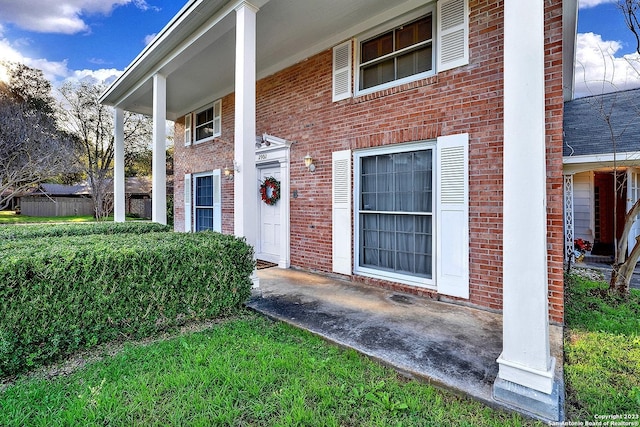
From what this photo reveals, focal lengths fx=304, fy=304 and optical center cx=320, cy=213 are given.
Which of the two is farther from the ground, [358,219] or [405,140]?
[405,140]

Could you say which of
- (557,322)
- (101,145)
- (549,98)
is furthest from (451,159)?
(101,145)

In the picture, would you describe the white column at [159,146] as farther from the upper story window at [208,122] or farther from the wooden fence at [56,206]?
the wooden fence at [56,206]

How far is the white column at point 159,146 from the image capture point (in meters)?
6.43

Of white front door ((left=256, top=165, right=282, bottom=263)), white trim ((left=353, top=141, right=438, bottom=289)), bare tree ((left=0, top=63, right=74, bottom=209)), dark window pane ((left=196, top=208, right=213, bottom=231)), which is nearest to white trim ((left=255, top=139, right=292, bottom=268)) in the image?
white front door ((left=256, top=165, right=282, bottom=263))

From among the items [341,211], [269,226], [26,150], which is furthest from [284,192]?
[26,150]

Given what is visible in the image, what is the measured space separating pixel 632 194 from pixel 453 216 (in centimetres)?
592

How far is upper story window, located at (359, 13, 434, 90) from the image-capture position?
4.32m

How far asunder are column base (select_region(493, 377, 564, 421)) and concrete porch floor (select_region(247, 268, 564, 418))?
2.6 inches

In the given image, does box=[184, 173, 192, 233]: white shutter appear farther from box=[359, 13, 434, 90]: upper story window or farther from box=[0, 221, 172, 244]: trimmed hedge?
box=[359, 13, 434, 90]: upper story window

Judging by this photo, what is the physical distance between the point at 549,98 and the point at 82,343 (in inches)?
208

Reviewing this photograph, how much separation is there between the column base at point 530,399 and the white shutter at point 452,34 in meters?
3.59

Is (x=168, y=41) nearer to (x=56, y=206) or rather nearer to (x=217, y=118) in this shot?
(x=217, y=118)

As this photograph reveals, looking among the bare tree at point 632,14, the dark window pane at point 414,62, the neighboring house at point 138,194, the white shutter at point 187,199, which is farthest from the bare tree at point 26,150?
the bare tree at point 632,14

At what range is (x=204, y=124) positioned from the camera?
889 centimetres
